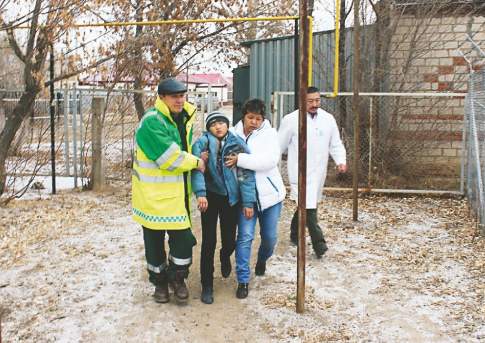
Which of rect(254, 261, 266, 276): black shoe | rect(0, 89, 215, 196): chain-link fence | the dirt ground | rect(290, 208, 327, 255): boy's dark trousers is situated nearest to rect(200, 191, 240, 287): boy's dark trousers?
the dirt ground

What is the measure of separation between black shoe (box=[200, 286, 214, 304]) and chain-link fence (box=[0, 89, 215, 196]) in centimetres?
428

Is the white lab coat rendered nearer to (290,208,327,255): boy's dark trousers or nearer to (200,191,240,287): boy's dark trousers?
(290,208,327,255): boy's dark trousers

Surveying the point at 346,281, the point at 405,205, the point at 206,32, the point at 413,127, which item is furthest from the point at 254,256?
the point at 206,32

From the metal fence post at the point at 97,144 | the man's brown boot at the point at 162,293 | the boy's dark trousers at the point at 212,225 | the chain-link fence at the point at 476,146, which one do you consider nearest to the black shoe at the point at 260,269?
the boy's dark trousers at the point at 212,225

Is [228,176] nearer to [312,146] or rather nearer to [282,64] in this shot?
[312,146]

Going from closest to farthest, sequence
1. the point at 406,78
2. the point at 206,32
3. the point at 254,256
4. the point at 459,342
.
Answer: the point at 459,342 < the point at 254,256 < the point at 406,78 < the point at 206,32

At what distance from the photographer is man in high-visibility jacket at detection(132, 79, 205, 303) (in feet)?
12.7

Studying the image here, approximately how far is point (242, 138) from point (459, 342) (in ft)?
6.79

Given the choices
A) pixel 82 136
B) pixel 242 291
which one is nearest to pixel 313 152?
pixel 242 291

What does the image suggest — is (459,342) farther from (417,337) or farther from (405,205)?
(405,205)

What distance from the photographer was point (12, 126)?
741cm

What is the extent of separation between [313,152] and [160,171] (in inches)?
75.9

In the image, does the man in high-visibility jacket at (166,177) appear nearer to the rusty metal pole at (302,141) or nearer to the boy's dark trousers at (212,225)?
the boy's dark trousers at (212,225)

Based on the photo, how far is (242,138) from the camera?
4.38 m
